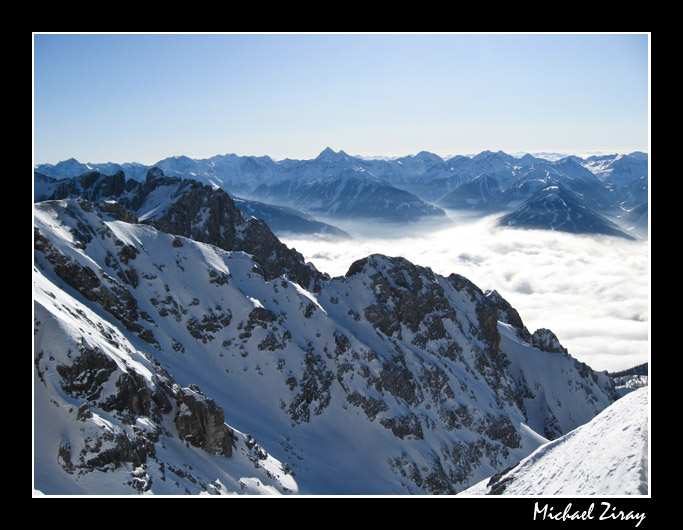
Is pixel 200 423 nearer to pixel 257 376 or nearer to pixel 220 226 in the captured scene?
pixel 257 376

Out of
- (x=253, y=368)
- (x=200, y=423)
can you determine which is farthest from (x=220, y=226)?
(x=200, y=423)

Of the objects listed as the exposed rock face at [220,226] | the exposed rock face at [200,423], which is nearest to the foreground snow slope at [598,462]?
the exposed rock face at [200,423]

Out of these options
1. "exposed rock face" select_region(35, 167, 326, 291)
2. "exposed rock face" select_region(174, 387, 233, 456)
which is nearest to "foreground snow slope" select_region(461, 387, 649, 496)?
"exposed rock face" select_region(174, 387, 233, 456)

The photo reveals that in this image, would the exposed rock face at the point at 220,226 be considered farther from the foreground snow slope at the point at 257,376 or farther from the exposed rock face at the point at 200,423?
the exposed rock face at the point at 200,423

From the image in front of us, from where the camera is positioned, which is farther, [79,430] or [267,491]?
[267,491]

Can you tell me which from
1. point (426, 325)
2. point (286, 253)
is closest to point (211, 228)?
point (286, 253)

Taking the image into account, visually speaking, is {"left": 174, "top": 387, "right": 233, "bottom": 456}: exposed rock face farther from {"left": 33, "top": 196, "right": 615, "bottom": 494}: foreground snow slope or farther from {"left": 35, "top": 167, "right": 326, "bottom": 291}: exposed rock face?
{"left": 35, "top": 167, "right": 326, "bottom": 291}: exposed rock face
